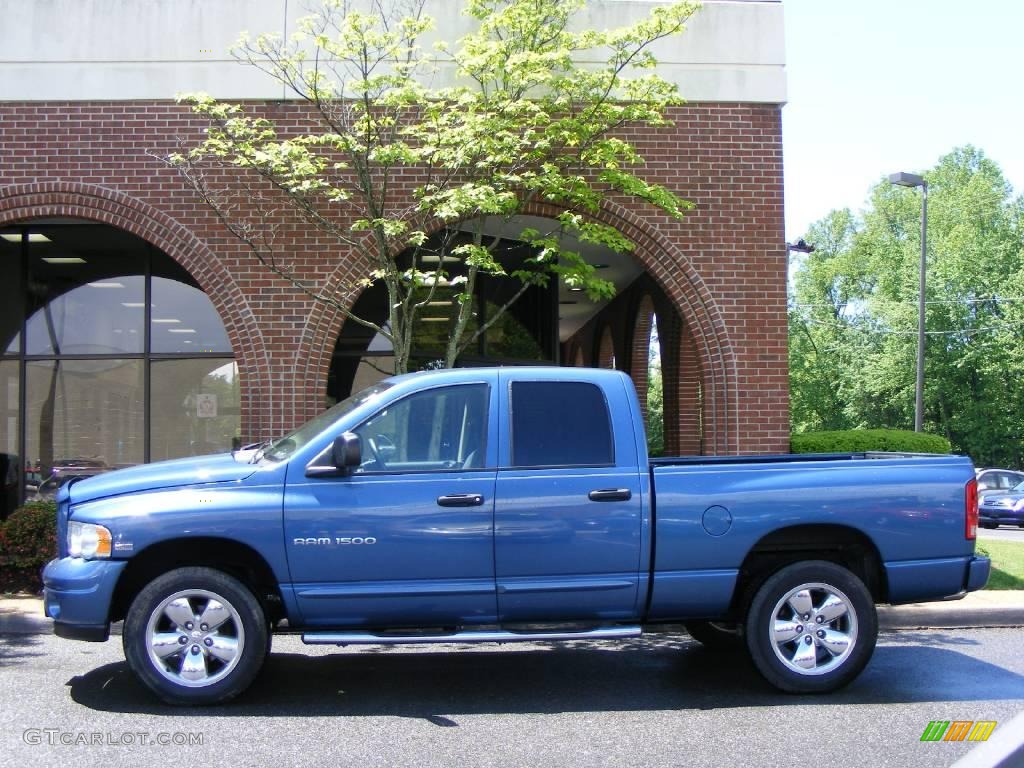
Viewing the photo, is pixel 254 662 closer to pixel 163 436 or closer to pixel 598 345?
pixel 163 436

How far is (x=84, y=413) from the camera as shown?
1332 centimetres

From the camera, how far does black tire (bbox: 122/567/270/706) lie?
6074 mm

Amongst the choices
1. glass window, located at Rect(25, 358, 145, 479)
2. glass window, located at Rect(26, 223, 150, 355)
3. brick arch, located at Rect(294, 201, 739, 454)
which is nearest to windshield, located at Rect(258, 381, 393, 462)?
brick arch, located at Rect(294, 201, 739, 454)

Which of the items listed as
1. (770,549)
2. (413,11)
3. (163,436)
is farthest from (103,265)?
(770,549)

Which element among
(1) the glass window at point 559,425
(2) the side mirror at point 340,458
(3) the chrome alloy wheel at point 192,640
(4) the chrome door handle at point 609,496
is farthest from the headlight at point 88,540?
(4) the chrome door handle at point 609,496

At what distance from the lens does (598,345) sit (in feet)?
79.9

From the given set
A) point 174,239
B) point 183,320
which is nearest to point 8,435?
point 183,320

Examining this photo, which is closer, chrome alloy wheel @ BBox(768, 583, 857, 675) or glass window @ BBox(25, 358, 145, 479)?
chrome alloy wheel @ BBox(768, 583, 857, 675)

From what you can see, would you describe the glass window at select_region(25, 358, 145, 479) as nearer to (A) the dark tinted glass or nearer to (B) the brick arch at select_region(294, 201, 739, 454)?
(A) the dark tinted glass

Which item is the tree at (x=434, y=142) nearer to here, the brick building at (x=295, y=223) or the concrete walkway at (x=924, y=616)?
the brick building at (x=295, y=223)

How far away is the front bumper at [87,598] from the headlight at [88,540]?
0.05 m

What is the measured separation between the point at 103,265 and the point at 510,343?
5.45 metres

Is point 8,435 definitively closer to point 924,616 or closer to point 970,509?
point 924,616

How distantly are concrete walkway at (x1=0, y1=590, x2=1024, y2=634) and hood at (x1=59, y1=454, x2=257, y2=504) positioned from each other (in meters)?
3.00
